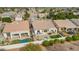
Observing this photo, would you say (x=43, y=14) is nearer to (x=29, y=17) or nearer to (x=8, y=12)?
(x=29, y=17)

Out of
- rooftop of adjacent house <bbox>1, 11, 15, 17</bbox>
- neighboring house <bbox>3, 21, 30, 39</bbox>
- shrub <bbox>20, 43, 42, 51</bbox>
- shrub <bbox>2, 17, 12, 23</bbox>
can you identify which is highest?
rooftop of adjacent house <bbox>1, 11, 15, 17</bbox>

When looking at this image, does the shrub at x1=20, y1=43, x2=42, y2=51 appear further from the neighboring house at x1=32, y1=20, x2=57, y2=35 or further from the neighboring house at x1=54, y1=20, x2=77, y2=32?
the neighboring house at x1=54, y1=20, x2=77, y2=32

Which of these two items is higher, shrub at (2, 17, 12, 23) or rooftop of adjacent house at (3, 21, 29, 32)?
shrub at (2, 17, 12, 23)

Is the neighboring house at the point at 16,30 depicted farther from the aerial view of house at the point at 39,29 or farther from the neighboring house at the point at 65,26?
the neighboring house at the point at 65,26


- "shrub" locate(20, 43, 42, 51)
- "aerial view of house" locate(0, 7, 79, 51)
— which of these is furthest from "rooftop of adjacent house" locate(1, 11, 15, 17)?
"shrub" locate(20, 43, 42, 51)

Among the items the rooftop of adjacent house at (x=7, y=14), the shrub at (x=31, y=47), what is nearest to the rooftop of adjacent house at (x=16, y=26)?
the rooftop of adjacent house at (x=7, y=14)
